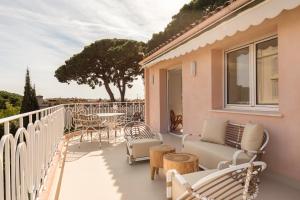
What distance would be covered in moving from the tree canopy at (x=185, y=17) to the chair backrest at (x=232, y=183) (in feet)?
62.4

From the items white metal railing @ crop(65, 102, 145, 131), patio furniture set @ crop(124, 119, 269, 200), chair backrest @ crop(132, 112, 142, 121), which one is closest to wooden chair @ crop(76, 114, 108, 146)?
patio furniture set @ crop(124, 119, 269, 200)

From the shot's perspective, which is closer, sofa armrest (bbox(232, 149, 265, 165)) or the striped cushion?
sofa armrest (bbox(232, 149, 265, 165))

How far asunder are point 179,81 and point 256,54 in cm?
768

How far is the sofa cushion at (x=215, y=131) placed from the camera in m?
6.50

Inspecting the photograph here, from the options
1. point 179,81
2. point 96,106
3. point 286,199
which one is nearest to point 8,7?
point 96,106

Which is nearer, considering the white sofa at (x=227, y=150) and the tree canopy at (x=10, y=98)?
the white sofa at (x=227, y=150)

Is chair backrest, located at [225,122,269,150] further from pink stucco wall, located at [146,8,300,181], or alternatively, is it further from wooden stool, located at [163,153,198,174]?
wooden stool, located at [163,153,198,174]

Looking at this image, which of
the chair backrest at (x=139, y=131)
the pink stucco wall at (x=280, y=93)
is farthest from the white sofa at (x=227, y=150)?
the chair backrest at (x=139, y=131)

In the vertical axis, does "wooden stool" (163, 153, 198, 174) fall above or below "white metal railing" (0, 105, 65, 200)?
below

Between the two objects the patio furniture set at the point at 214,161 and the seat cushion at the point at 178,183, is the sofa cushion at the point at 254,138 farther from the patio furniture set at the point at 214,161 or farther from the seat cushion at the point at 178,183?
the seat cushion at the point at 178,183

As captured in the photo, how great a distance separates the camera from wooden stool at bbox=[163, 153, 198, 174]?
15.5 feet

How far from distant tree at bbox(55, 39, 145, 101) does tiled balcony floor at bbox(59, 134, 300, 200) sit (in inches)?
964

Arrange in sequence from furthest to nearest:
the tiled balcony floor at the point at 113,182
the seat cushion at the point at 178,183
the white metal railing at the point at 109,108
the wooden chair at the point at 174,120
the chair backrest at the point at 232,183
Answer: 1. the white metal railing at the point at 109,108
2. the wooden chair at the point at 174,120
3. the tiled balcony floor at the point at 113,182
4. the seat cushion at the point at 178,183
5. the chair backrest at the point at 232,183

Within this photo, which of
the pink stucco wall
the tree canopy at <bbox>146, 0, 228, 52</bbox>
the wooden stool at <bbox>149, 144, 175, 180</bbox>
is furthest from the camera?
the tree canopy at <bbox>146, 0, 228, 52</bbox>
